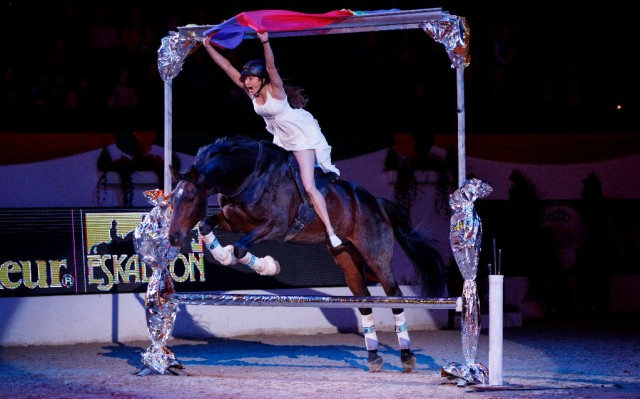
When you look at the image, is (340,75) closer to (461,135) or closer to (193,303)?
(461,135)

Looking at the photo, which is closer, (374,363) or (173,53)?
(173,53)

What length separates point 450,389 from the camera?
265 inches

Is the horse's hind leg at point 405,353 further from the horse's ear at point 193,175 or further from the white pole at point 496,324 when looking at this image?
the horse's ear at point 193,175

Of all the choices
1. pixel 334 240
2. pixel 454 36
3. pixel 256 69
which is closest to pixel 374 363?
pixel 334 240

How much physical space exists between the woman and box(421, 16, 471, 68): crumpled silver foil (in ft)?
4.11

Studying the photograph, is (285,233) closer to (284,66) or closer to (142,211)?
(142,211)

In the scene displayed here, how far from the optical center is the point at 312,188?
7.21 meters

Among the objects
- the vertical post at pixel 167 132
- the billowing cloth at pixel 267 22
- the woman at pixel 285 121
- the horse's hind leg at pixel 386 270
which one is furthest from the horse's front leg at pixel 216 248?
the billowing cloth at pixel 267 22

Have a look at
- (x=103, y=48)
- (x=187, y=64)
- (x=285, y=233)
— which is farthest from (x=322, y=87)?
(x=285, y=233)

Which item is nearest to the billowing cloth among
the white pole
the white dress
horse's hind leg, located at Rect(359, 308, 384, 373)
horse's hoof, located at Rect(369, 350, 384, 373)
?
the white dress

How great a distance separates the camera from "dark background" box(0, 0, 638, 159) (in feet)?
34.9

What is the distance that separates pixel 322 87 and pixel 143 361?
5.25 metres

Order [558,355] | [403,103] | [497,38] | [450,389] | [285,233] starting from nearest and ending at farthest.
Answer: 1. [450,389]
2. [285,233]
3. [558,355]
4. [403,103]
5. [497,38]

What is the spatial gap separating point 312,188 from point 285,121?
Result: 0.59 m
